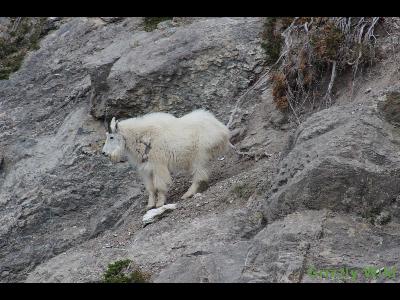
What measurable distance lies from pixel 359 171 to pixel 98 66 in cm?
884

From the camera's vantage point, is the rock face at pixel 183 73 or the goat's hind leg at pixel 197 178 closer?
the goat's hind leg at pixel 197 178

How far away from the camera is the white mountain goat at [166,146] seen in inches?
503

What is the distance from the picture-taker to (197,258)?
32.2 feet

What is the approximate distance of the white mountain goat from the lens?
12773 mm

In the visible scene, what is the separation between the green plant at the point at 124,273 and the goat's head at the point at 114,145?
2905 mm

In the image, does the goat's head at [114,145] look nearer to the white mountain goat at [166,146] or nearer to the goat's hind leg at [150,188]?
the white mountain goat at [166,146]

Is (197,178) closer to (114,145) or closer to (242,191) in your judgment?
(242,191)

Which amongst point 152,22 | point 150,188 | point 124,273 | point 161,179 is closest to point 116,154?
point 150,188

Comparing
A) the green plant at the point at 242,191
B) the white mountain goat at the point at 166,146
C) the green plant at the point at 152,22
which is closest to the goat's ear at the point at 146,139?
the white mountain goat at the point at 166,146

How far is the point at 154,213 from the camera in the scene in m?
12.3

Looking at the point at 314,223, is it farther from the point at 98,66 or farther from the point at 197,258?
the point at 98,66

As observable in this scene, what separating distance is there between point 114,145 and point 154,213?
1.56 m
